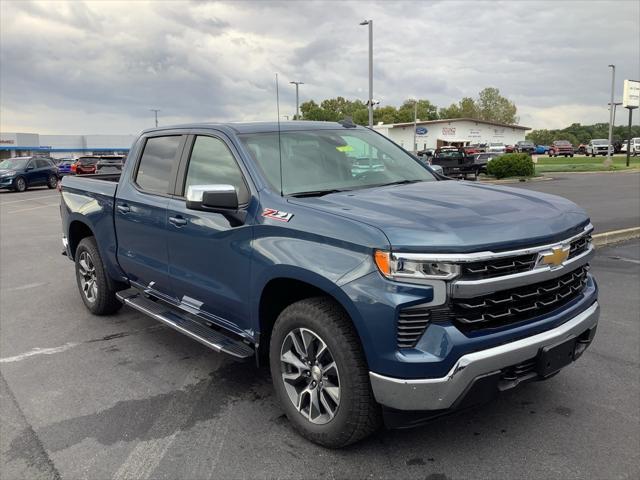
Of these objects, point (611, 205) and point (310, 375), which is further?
point (611, 205)

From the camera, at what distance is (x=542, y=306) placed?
3016mm

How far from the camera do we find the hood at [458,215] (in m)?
2.69

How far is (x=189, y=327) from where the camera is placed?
4070 millimetres

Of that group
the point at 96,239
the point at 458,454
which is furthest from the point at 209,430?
the point at 96,239

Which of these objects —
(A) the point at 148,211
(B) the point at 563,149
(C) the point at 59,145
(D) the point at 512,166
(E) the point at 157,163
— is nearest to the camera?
(A) the point at 148,211

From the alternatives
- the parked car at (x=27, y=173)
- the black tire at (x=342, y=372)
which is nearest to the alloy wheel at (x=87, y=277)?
the black tire at (x=342, y=372)

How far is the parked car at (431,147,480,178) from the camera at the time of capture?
29.4 m

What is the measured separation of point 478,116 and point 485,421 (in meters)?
126

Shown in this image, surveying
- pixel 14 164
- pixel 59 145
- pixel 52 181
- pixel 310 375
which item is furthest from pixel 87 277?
pixel 59 145

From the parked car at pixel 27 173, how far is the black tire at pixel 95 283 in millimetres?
24262

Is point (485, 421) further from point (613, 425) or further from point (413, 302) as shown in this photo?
point (413, 302)

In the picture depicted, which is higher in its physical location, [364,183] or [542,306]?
[364,183]

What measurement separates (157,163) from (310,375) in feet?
8.23

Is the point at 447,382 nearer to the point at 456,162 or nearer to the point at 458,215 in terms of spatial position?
the point at 458,215
